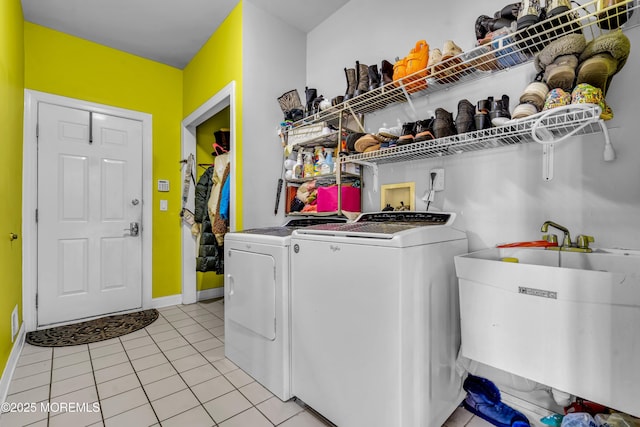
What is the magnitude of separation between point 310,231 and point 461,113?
3.25ft

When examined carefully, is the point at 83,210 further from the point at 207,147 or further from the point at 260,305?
the point at 260,305

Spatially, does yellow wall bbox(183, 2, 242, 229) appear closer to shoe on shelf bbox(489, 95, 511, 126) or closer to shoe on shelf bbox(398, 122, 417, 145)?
shoe on shelf bbox(398, 122, 417, 145)

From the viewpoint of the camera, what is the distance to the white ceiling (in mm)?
2471

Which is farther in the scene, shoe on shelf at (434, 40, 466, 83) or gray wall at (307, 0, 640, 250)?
shoe on shelf at (434, 40, 466, 83)

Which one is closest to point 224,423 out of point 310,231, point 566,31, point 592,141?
point 310,231

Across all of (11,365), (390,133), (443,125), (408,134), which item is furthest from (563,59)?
(11,365)

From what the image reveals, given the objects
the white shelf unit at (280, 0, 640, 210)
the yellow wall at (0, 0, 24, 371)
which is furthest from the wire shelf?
the yellow wall at (0, 0, 24, 371)

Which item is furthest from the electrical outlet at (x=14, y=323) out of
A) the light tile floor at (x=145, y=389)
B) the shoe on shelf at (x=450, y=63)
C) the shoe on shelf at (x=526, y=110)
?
the shoe on shelf at (x=526, y=110)

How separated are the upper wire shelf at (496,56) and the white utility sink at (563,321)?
931 millimetres

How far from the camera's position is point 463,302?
1.28m

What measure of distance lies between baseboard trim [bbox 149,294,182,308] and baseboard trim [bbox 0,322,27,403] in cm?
105

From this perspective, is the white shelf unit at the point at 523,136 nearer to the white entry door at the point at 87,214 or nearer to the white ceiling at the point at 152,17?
the white ceiling at the point at 152,17

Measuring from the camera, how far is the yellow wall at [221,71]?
2424 millimetres

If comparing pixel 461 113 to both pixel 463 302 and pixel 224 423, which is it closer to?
pixel 463 302
